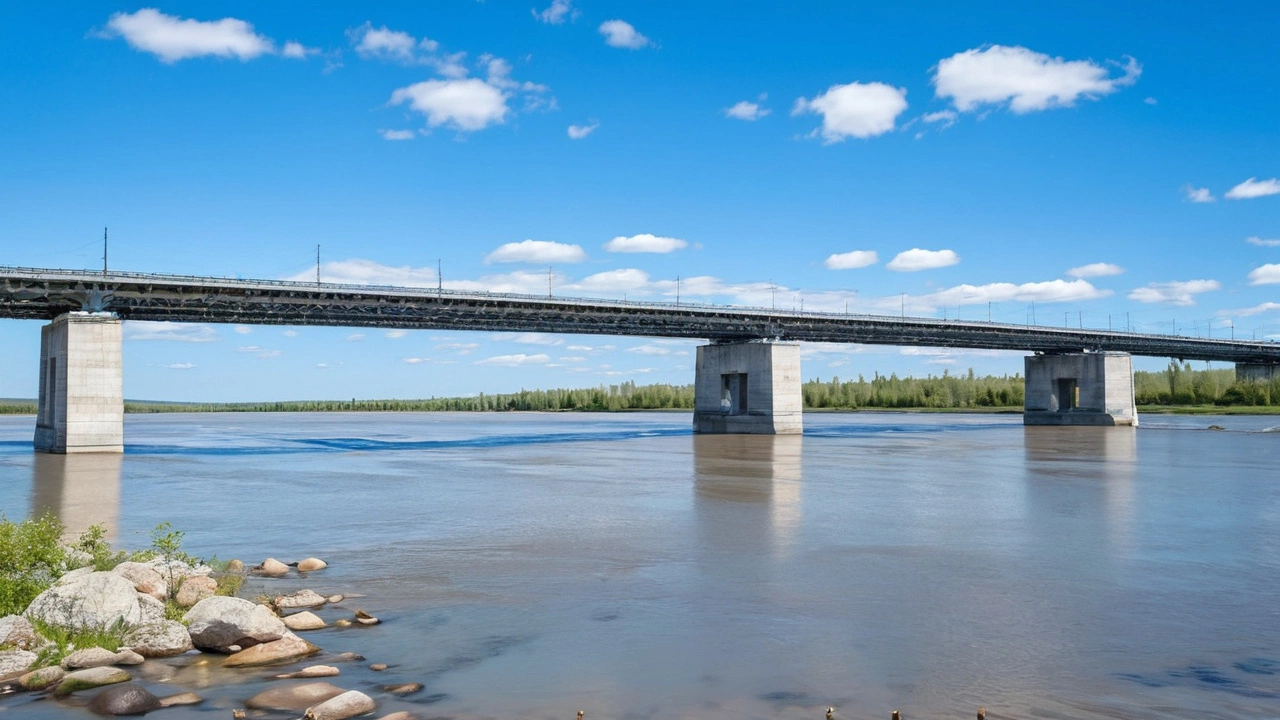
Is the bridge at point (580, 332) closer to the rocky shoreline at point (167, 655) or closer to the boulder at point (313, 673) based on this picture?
the rocky shoreline at point (167, 655)

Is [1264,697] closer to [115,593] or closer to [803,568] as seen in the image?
[803,568]

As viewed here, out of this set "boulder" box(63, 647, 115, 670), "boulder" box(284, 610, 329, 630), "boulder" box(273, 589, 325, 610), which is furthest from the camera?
"boulder" box(273, 589, 325, 610)

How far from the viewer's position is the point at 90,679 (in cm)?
1146

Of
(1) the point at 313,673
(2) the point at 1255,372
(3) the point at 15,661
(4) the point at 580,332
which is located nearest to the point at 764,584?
(1) the point at 313,673

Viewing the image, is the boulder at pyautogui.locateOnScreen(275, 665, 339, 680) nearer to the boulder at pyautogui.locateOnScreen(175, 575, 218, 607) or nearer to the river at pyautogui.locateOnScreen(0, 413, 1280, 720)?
→ the river at pyautogui.locateOnScreen(0, 413, 1280, 720)

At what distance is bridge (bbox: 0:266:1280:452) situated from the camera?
59.8 meters

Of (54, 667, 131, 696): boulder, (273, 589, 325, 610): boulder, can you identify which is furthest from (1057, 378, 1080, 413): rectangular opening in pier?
(54, 667, 131, 696): boulder

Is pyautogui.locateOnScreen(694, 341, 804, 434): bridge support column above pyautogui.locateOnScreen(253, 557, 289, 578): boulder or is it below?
above

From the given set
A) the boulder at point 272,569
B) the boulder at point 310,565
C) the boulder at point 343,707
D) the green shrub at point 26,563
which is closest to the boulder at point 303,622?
the green shrub at point 26,563

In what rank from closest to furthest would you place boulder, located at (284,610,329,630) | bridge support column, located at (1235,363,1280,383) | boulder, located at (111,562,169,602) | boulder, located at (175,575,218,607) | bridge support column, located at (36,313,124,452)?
boulder, located at (284,610,329,630) → boulder, located at (175,575,218,607) → boulder, located at (111,562,169,602) → bridge support column, located at (36,313,124,452) → bridge support column, located at (1235,363,1280,383)

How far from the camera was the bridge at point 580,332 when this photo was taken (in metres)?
59.8

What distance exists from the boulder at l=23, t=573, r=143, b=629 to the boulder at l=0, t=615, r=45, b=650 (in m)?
0.40

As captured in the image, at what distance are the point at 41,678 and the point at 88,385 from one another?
54838 mm

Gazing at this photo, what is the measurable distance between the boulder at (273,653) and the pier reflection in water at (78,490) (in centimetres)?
974
